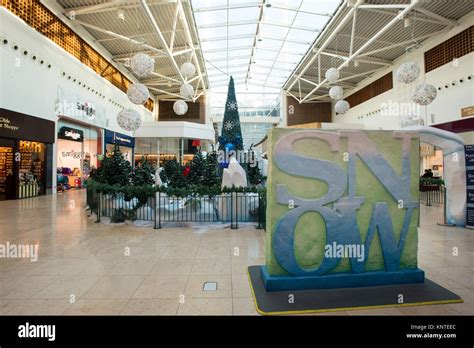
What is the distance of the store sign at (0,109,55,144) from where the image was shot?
38.3 feet

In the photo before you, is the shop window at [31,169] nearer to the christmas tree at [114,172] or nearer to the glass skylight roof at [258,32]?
the christmas tree at [114,172]

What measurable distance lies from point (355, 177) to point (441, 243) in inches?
155

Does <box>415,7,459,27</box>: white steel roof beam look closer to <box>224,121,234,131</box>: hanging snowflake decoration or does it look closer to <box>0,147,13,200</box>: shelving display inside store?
<box>224,121,234,131</box>: hanging snowflake decoration

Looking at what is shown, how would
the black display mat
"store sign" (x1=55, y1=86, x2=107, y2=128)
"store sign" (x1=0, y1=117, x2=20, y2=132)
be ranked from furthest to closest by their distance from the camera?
"store sign" (x1=55, y1=86, x2=107, y2=128) < "store sign" (x1=0, y1=117, x2=20, y2=132) < the black display mat

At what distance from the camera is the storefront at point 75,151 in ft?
54.8

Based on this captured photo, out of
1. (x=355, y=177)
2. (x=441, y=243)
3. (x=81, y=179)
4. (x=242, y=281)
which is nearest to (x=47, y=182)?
(x=81, y=179)

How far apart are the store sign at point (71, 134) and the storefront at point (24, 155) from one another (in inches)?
46.2

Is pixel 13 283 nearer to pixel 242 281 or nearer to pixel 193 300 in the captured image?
pixel 193 300

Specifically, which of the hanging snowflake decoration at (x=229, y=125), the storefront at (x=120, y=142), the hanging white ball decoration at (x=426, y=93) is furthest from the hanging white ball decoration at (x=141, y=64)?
the hanging white ball decoration at (x=426, y=93)

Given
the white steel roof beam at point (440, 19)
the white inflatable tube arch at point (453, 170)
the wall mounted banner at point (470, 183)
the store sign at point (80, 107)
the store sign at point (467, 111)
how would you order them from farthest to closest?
the store sign at point (80, 107)
the store sign at point (467, 111)
the white steel roof beam at point (440, 19)
the wall mounted banner at point (470, 183)
the white inflatable tube arch at point (453, 170)

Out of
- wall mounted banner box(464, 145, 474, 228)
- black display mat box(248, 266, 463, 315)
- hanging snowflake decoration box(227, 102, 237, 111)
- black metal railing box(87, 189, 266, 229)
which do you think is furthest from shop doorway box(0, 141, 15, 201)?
wall mounted banner box(464, 145, 474, 228)

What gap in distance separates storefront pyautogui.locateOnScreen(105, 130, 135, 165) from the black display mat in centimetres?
1804

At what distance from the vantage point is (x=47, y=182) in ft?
48.5

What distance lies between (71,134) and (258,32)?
48.9 ft
